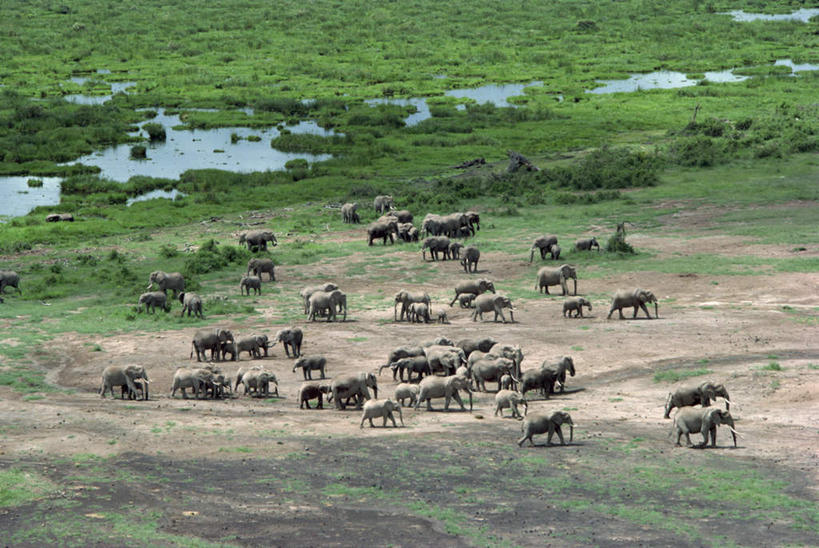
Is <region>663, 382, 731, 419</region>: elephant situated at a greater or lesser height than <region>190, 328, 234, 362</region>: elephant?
lesser

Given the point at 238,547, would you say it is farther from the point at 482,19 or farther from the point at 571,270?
the point at 482,19

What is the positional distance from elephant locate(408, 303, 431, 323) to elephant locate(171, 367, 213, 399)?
9569 millimetres

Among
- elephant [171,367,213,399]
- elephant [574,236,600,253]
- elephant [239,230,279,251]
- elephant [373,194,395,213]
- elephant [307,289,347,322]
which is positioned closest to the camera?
elephant [171,367,213,399]

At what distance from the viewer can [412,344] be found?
31.2 meters

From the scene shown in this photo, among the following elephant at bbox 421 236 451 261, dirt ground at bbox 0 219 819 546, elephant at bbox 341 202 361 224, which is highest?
elephant at bbox 341 202 361 224

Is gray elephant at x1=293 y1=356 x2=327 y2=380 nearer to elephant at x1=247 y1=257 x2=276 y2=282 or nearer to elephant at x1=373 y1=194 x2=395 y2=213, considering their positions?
elephant at x1=247 y1=257 x2=276 y2=282

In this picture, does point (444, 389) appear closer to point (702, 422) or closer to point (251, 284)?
point (702, 422)

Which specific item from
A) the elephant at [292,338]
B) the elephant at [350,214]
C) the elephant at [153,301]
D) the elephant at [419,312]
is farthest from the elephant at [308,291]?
the elephant at [350,214]

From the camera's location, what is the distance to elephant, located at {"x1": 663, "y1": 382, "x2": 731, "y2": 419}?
2325 cm

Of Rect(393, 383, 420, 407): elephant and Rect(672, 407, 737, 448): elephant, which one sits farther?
Rect(393, 383, 420, 407): elephant

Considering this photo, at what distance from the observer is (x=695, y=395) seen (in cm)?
2352

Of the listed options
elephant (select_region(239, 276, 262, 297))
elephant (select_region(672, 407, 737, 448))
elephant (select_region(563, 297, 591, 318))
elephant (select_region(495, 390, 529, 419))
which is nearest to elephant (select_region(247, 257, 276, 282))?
elephant (select_region(239, 276, 262, 297))

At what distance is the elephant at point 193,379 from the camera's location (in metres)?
26.8

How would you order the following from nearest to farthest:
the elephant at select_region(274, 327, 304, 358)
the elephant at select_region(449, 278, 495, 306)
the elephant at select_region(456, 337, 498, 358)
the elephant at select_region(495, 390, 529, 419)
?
1. the elephant at select_region(495, 390, 529, 419)
2. the elephant at select_region(456, 337, 498, 358)
3. the elephant at select_region(274, 327, 304, 358)
4. the elephant at select_region(449, 278, 495, 306)
